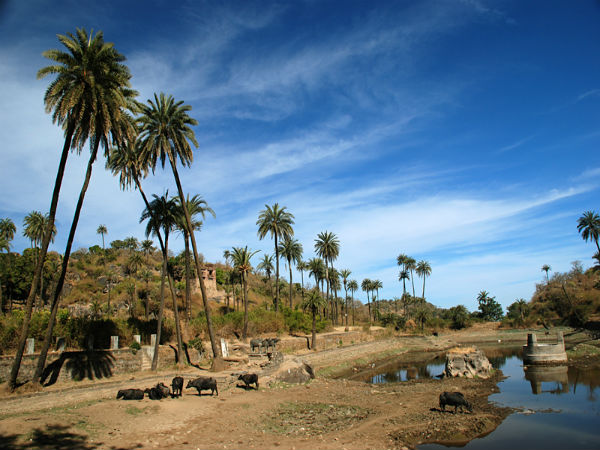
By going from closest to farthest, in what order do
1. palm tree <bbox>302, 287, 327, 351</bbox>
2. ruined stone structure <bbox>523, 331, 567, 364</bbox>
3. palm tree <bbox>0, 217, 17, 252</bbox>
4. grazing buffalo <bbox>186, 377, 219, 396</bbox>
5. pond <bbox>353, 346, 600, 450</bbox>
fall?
pond <bbox>353, 346, 600, 450</bbox>
grazing buffalo <bbox>186, 377, 219, 396</bbox>
ruined stone structure <bbox>523, 331, 567, 364</bbox>
palm tree <bbox>302, 287, 327, 351</bbox>
palm tree <bbox>0, 217, 17, 252</bbox>

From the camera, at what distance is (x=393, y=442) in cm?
1494

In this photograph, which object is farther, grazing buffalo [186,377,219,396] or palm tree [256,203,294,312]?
palm tree [256,203,294,312]

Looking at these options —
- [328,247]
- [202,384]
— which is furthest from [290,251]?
[202,384]

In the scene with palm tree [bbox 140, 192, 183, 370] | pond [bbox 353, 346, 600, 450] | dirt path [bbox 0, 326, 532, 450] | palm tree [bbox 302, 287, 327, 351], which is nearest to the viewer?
dirt path [bbox 0, 326, 532, 450]

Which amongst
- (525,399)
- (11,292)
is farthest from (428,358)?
(11,292)

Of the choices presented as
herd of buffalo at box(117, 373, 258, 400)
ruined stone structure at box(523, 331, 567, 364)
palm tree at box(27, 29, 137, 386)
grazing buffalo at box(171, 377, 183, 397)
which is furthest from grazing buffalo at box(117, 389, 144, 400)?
ruined stone structure at box(523, 331, 567, 364)

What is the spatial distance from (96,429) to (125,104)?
16.7 meters

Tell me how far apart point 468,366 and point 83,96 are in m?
36.1

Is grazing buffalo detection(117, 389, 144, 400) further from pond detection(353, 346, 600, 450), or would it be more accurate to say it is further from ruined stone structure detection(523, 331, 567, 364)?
ruined stone structure detection(523, 331, 567, 364)

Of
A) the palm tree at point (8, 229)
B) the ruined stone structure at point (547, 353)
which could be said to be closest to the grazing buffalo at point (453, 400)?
the ruined stone structure at point (547, 353)

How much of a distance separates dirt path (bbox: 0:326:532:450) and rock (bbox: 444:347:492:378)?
6.19 meters

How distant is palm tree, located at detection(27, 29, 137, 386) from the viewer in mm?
19953

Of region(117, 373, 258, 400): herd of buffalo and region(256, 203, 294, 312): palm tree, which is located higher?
region(256, 203, 294, 312): palm tree

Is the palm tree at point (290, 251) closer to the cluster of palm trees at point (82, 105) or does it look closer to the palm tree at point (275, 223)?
the palm tree at point (275, 223)
